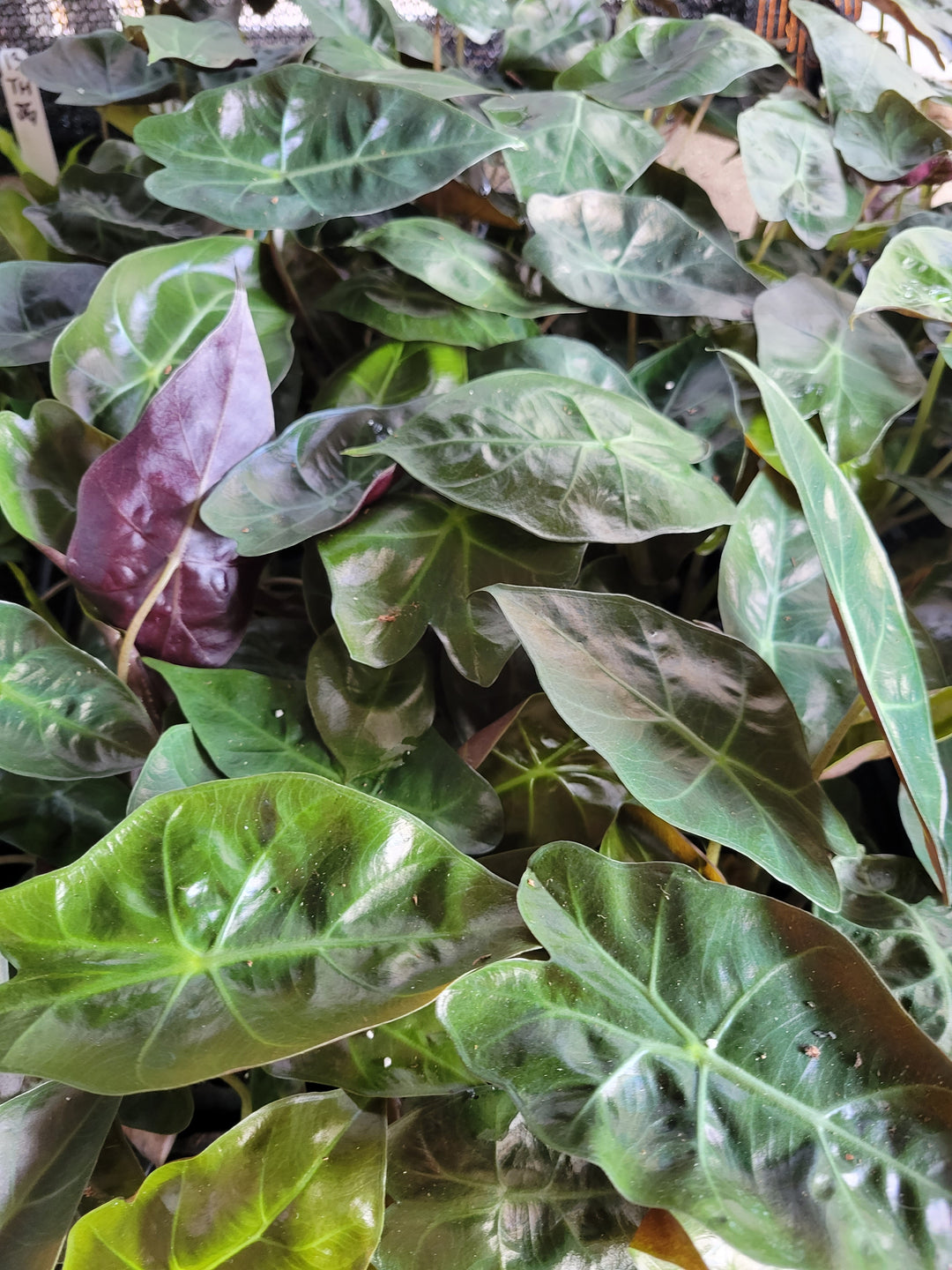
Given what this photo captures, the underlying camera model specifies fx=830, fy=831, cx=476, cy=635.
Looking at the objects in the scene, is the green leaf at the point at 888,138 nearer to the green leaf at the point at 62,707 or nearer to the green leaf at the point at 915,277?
the green leaf at the point at 915,277

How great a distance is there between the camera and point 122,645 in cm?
60

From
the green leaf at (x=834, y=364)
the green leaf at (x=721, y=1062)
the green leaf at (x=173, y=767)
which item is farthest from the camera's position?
the green leaf at (x=834, y=364)

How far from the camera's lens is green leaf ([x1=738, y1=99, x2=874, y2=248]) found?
0.71 metres

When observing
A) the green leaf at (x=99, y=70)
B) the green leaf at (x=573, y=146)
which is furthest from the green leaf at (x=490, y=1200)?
the green leaf at (x=99, y=70)

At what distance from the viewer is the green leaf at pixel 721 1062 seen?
0.36m

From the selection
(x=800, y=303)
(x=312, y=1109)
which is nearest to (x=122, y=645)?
(x=312, y=1109)

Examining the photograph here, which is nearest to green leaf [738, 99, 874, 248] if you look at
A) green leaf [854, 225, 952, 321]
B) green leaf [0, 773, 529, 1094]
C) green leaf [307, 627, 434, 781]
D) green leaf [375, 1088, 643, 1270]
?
green leaf [854, 225, 952, 321]

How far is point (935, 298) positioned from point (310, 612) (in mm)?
483

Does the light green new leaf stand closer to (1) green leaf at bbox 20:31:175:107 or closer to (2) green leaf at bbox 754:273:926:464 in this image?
(2) green leaf at bbox 754:273:926:464

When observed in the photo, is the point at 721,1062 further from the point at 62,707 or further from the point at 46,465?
the point at 46,465

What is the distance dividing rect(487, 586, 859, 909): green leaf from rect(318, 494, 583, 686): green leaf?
0.08m

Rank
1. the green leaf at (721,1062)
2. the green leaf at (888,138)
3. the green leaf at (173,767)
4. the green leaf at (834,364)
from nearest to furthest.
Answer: the green leaf at (721,1062)
the green leaf at (173,767)
the green leaf at (834,364)
the green leaf at (888,138)

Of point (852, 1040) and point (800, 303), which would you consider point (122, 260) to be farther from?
point (852, 1040)

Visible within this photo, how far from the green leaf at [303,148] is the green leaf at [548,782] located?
39 cm
